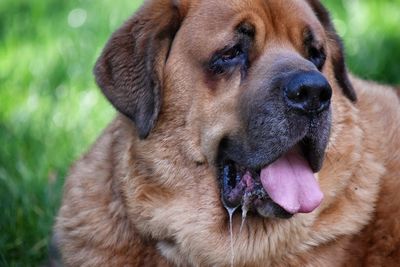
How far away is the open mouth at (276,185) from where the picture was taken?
371 cm

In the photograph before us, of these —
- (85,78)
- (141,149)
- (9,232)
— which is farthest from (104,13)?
(141,149)

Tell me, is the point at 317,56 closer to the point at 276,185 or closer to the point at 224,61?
the point at 224,61

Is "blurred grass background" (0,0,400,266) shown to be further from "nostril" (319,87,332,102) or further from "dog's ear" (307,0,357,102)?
"nostril" (319,87,332,102)

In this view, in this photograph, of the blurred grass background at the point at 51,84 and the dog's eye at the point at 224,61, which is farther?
the blurred grass background at the point at 51,84

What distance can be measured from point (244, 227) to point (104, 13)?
443cm

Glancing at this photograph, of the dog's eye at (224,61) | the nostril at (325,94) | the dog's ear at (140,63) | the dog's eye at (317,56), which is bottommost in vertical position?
the dog's eye at (317,56)

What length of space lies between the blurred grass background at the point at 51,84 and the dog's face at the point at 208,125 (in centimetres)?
124

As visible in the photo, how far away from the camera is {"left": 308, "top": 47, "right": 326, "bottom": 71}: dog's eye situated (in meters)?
4.04

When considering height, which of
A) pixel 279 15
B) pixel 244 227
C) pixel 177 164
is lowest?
pixel 244 227

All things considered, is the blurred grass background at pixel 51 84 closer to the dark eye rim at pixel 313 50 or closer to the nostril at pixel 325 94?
the dark eye rim at pixel 313 50

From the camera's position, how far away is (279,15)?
13.0 feet

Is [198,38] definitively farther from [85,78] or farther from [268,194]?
[85,78]

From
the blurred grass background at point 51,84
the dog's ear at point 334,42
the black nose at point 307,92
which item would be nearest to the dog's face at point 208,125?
the black nose at point 307,92

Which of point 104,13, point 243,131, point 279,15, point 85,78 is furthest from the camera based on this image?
point 104,13
